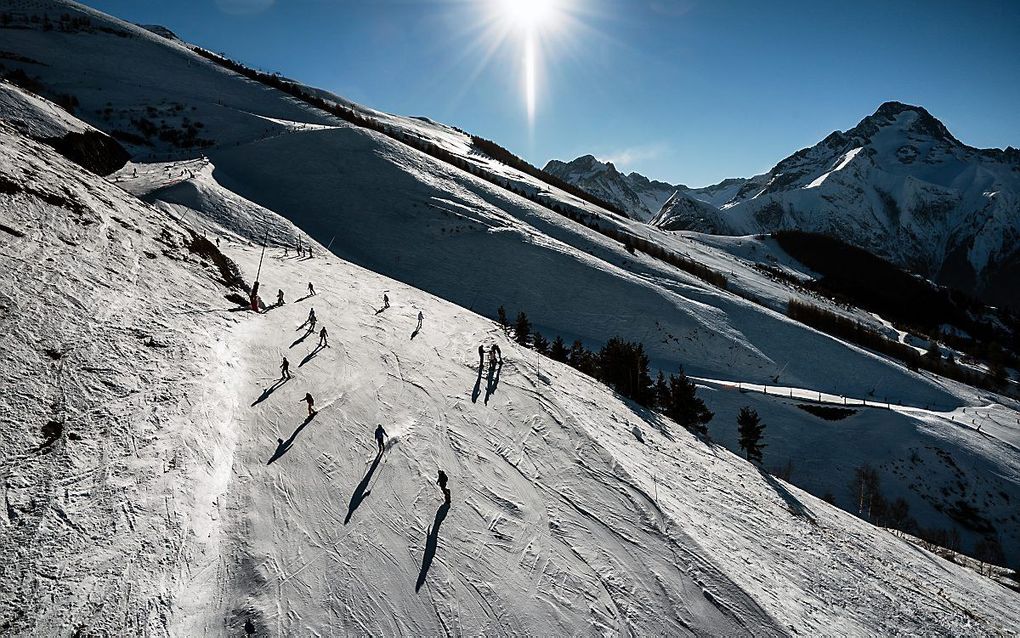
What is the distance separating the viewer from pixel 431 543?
870 cm

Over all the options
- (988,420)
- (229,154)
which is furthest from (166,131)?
(988,420)

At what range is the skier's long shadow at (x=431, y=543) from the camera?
798cm

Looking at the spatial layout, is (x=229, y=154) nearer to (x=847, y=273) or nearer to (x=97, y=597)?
(x=97, y=597)

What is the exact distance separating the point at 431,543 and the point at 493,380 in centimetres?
857

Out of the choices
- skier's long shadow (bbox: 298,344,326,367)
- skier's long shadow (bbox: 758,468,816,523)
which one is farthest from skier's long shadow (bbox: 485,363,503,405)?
skier's long shadow (bbox: 758,468,816,523)

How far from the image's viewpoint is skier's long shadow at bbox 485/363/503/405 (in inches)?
623

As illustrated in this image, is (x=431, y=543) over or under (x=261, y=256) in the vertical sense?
under

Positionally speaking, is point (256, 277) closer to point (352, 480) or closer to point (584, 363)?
point (352, 480)

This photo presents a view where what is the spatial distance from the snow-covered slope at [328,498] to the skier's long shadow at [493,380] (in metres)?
0.12

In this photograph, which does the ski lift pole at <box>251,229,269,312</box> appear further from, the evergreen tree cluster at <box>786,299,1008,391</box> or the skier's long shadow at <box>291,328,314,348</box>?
the evergreen tree cluster at <box>786,299,1008,391</box>

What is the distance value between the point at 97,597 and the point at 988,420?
5388 centimetres

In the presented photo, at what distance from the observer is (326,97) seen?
345 ft

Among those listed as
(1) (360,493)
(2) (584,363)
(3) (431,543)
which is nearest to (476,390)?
(1) (360,493)

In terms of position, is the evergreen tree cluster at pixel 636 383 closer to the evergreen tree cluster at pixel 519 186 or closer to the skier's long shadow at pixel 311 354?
the skier's long shadow at pixel 311 354
